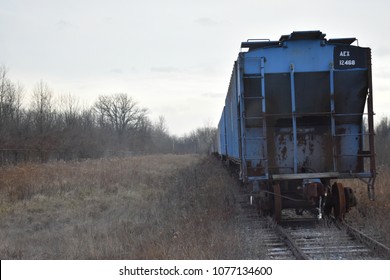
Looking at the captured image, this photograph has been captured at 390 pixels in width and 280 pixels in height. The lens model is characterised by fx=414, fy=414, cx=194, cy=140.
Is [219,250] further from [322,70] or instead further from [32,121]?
[32,121]

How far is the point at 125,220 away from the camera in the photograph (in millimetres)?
10594

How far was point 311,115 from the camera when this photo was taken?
864 cm

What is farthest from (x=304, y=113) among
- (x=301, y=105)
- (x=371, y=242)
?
(x=371, y=242)

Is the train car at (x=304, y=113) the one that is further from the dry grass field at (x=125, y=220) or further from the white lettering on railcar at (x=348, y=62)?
the dry grass field at (x=125, y=220)

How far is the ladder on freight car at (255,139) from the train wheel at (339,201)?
1741 millimetres

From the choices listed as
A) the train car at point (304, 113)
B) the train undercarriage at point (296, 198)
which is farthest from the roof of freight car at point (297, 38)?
the train undercarriage at point (296, 198)

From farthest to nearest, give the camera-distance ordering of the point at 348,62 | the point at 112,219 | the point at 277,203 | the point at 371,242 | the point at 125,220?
the point at 112,219 < the point at 125,220 < the point at 277,203 < the point at 348,62 < the point at 371,242

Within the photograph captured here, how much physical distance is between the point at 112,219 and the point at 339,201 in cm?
589

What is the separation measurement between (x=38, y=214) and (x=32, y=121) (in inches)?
1351

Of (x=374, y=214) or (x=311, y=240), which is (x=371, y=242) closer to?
(x=311, y=240)

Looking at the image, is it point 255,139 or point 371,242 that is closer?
point 371,242

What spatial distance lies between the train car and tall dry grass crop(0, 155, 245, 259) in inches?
66.2

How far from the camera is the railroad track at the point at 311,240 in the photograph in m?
6.57
